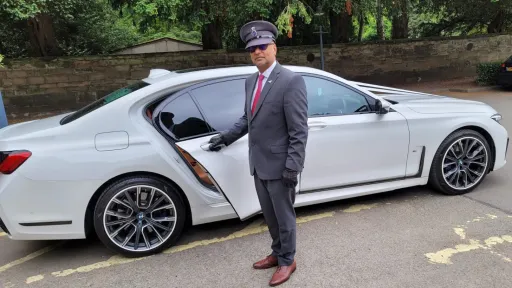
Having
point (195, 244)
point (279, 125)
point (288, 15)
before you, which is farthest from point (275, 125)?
point (288, 15)

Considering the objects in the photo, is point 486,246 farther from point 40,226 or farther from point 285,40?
point 285,40

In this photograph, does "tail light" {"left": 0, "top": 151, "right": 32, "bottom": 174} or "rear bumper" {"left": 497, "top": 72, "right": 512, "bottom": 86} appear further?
"rear bumper" {"left": 497, "top": 72, "right": 512, "bottom": 86}

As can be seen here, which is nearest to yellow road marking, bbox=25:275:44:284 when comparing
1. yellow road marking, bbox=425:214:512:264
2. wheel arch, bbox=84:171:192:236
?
wheel arch, bbox=84:171:192:236

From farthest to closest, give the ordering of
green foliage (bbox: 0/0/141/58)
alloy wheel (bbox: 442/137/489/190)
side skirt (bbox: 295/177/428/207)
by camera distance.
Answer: green foliage (bbox: 0/0/141/58) → alloy wheel (bbox: 442/137/489/190) → side skirt (bbox: 295/177/428/207)

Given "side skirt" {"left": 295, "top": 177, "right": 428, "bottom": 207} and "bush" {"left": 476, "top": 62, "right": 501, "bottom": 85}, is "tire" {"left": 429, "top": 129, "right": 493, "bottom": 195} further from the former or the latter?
"bush" {"left": 476, "top": 62, "right": 501, "bottom": 85}

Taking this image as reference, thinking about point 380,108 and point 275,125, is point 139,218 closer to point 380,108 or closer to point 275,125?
point 275,125

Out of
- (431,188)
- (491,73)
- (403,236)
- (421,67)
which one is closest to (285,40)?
(421,67)

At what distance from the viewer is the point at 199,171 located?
354 cm

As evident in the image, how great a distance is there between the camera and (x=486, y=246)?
3445 mm

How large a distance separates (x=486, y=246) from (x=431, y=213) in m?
0.70

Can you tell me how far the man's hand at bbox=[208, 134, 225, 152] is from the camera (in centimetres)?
336

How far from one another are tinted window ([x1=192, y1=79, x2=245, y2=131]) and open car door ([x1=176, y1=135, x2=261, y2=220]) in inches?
7.7

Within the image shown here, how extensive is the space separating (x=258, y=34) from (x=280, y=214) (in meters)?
1.24

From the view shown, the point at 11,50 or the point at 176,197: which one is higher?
the point at 11,50
